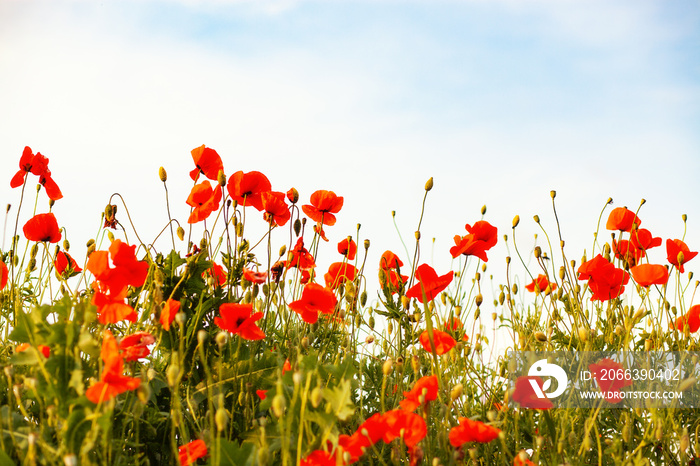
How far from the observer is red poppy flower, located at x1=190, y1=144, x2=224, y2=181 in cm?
255

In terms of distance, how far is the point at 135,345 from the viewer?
1.57 metres

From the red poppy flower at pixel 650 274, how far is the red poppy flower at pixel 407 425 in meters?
1.60

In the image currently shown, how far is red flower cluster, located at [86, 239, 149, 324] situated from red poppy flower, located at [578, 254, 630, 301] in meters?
1.82

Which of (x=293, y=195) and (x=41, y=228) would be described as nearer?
(x=41, y=228)

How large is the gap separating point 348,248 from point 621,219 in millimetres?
1248

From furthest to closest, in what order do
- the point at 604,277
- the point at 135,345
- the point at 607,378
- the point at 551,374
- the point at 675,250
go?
the point at 675,250, the point at 604,277, the point at 551,374, the point at 607,378, the point at 135,345

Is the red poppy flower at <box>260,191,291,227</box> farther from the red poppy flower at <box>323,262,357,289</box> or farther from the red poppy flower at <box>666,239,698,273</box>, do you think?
the red poppy flower at <box>666,239,698,273</box>

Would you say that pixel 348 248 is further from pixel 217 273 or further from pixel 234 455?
pixel 234 455

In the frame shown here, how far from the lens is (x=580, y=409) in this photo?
2209 mm

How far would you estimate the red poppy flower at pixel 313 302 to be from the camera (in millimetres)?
2230

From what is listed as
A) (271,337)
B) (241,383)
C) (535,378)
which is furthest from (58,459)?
(535,378)

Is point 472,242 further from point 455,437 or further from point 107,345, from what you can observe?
point 107,345

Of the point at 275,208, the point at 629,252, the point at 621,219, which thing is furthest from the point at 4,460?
the point at 629,252

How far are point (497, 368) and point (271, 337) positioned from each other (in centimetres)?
102
